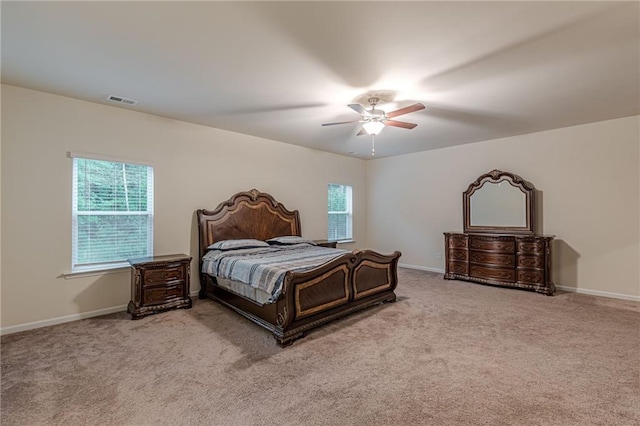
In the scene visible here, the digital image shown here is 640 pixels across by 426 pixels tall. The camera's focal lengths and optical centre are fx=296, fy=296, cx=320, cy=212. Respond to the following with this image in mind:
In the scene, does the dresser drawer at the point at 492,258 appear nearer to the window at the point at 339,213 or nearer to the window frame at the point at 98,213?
the window at the point at 339,213

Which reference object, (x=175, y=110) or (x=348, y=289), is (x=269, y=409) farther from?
(x=175, y=110)

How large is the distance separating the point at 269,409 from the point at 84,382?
149 cm

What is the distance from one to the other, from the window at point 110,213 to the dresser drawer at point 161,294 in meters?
0.66

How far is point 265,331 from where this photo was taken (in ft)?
10.5

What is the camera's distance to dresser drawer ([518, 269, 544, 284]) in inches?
182

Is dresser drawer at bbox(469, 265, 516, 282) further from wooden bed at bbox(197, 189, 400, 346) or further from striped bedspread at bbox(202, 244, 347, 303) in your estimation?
striped bedspread at bbox(202, 244, 347, 303)

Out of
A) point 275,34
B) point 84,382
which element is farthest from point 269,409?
point 275,34

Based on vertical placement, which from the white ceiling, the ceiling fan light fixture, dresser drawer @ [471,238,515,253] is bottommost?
dresser drawer @ [471,238,515,253]

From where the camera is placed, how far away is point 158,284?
3723 millimetres

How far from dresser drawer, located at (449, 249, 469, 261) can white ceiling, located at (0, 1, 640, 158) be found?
2491 mm

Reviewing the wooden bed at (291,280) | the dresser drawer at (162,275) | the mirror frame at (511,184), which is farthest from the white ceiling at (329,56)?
the dresser drawer at (162,275)

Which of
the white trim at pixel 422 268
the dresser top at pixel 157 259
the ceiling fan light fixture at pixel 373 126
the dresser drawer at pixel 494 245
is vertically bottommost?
the white trim at pixel 422 268

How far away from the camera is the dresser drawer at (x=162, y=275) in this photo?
3.63m

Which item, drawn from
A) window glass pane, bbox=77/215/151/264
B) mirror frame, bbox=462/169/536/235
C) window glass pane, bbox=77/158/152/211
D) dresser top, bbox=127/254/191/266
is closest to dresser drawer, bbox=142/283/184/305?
dresser top, bbox=127/254/191/266
